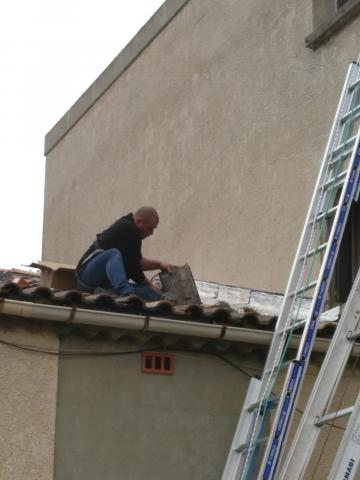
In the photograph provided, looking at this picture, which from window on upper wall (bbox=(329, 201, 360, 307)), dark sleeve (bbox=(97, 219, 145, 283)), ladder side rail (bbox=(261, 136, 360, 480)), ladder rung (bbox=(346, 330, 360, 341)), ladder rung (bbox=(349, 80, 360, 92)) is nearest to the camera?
ladder rung (bbox=(346, 330, 360, 341))

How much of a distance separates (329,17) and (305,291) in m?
4.35

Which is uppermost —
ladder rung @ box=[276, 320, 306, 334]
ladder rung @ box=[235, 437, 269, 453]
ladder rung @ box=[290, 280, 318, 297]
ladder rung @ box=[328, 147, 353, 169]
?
ladder rung @ box=[328, 147, 353, 169]

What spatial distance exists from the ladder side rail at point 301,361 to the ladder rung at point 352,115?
109cm

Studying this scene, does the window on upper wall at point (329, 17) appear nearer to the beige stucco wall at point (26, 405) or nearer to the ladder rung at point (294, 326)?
the ladder rung at point (294, 326)

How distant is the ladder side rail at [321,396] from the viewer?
28.0 feet

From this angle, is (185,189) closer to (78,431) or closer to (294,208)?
(294,208)

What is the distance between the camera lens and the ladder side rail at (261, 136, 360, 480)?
29.0 feet

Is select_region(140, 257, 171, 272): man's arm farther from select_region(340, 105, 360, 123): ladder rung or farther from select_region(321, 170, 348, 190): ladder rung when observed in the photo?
select_region(340, 105, 360, 123): ladder rung

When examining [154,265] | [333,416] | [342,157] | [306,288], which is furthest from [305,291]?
[154,265]

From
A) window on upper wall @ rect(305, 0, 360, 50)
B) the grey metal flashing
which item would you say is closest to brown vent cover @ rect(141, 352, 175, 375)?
window on upper wall @ rect(305, 0, 360, 50)

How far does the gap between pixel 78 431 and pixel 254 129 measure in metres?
5.96

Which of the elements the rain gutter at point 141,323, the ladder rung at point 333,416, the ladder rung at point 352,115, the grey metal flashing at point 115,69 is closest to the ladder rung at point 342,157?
the ladder rung at point 352,115

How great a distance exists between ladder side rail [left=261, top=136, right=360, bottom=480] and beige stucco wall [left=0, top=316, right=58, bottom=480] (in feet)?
5.61

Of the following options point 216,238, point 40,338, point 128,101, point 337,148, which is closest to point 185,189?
point 216,238
